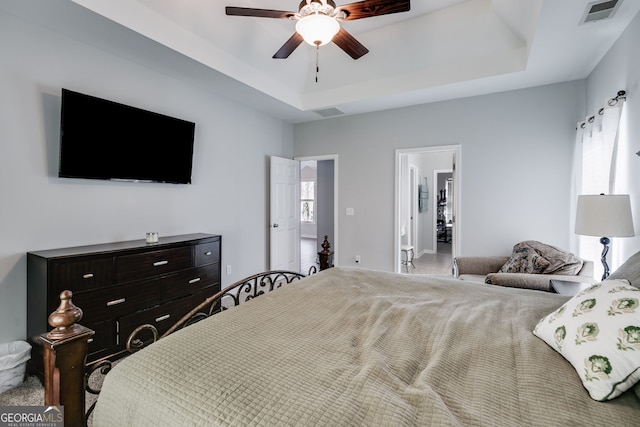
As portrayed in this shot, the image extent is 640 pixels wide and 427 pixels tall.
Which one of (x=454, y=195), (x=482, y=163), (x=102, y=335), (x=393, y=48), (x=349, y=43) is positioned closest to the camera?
(x=102, y=335)

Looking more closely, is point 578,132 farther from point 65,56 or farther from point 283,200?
point 65,56

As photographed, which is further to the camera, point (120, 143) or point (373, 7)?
point (120, 143)

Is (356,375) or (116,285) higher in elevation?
(356,375)

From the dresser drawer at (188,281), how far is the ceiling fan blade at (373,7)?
266 cm

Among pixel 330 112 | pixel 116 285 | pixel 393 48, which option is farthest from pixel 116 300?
pixel 393 48

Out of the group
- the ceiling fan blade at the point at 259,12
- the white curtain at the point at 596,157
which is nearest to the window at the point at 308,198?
the white curtain at the point at 596,157

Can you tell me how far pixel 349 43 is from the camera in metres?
2.49

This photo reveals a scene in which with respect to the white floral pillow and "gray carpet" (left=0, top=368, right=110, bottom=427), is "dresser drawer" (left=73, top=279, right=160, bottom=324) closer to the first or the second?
"gray carpet" (left=0, top=368, right=110, bottom=427)

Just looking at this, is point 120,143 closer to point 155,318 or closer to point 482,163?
point 155,318

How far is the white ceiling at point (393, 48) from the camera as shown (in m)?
2.48

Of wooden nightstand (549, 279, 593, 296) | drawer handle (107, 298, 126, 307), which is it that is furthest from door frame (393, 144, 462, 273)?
drawer handle (107, 298, 126, 307)

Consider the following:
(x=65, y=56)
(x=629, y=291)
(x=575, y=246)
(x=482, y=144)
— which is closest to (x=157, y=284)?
(x=65, y=56)

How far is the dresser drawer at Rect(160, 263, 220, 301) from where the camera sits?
284cm

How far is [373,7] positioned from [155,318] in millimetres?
3090
